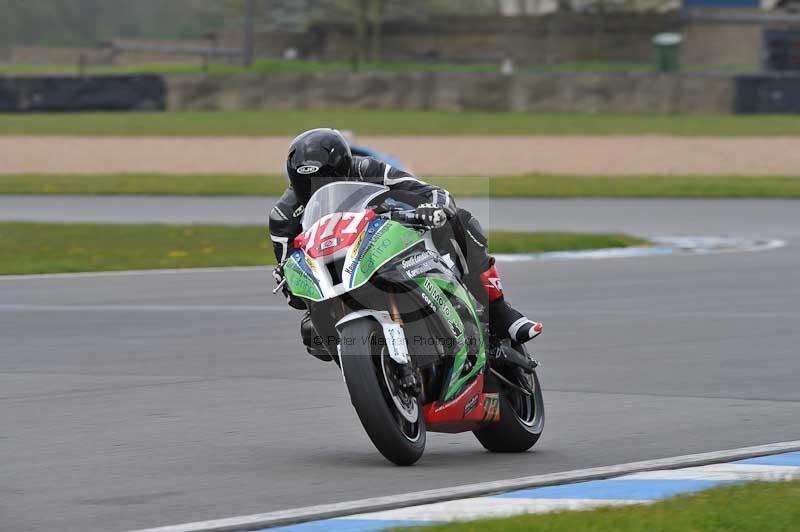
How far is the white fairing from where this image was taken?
19.8ft

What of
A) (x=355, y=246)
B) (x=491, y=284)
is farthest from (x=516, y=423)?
(x=355, y=246)

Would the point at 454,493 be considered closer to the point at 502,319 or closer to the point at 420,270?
the point at 420,270

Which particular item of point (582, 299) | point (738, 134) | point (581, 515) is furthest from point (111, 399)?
point (738, 134)

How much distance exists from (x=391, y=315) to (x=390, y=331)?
150 mm

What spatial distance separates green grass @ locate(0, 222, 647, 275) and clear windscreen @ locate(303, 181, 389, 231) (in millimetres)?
9967

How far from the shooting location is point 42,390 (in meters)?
8.64

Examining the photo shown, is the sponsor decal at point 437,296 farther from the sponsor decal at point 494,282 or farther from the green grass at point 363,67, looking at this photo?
the green grass at point 363,67

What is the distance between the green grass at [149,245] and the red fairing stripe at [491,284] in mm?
9561

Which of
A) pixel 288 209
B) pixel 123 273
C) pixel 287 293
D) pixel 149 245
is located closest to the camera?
pixel 287 293

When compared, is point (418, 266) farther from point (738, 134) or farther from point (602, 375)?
point (738, 134)

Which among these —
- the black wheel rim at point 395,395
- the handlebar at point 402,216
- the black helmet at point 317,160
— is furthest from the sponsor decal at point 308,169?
the black wheel rim at point 395,395

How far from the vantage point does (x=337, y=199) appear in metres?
6.37

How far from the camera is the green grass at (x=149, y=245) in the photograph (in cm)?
1644

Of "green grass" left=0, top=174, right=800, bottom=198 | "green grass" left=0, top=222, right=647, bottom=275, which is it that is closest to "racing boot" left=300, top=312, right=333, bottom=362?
"green grass" left=0, top=222, right=647, bottom=275
